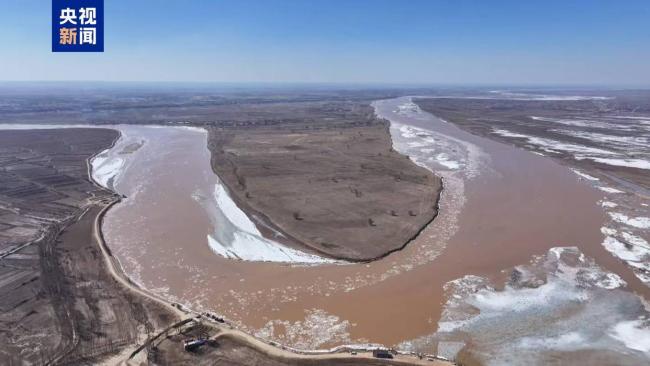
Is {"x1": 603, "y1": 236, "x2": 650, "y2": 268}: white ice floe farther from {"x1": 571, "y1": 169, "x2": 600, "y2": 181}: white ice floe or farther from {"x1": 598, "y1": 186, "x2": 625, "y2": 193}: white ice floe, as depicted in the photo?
{"x1": 571, "y1": 169, "x2": 600, "y2": 181}: white ice floe

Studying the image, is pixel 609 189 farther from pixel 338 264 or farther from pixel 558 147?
pixel 338 264

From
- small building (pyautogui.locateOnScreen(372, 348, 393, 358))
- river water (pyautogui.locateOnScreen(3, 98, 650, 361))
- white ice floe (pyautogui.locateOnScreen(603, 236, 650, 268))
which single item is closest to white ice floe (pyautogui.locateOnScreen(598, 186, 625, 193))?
river water (pyautogui.locateOnScreen(3, 98, 650, 361))

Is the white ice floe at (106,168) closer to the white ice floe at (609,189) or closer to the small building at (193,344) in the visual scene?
the small building at (193,344)

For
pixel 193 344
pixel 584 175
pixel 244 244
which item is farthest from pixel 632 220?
pixel 193 344

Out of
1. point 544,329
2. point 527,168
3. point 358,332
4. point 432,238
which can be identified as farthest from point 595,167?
point 358,332

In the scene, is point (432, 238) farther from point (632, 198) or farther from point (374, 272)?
point (632, 198)

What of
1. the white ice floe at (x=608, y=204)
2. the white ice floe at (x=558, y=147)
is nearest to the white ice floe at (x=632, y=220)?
the white ice floe at (x=608, y=204)
